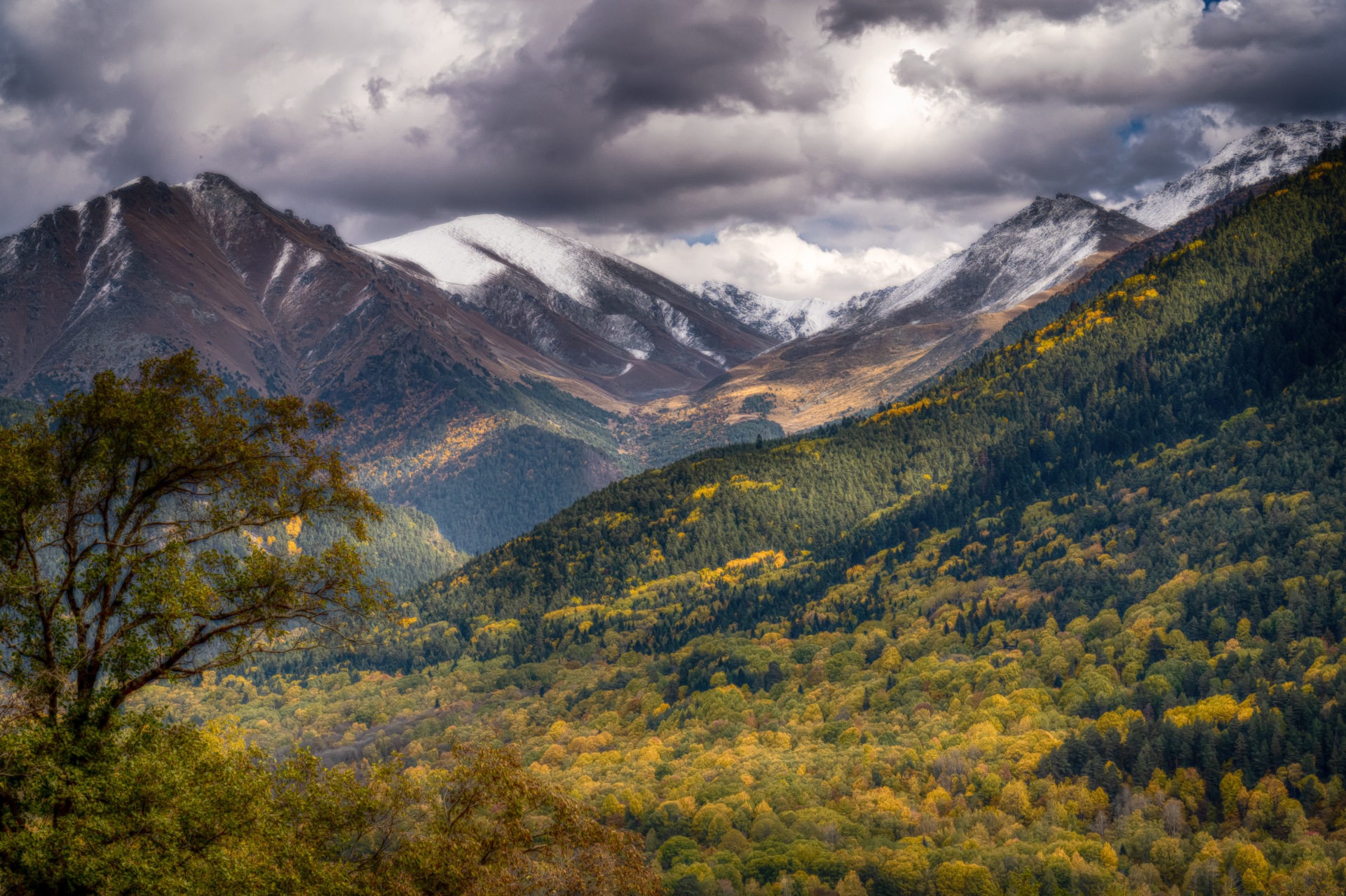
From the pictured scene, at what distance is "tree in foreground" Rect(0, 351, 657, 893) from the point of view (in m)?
28.4

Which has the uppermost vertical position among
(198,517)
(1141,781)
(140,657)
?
(198,517)

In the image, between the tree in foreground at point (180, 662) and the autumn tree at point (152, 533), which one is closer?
the tree in foreground at point (180, 662)

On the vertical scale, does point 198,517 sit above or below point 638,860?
above

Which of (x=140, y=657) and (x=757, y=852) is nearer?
(x=140, y=657)

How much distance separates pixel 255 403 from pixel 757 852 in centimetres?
15459

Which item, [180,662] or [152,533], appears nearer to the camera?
[180,662]

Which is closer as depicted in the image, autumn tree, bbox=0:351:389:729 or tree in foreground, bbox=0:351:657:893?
tree in foreground, bbox=0:351:657:893

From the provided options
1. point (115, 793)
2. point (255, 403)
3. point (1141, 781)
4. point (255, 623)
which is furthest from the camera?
point (1141, 781)

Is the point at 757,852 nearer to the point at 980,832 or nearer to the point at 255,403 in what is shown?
the point at 980,832

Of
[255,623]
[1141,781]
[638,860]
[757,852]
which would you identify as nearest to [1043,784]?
[1141,781]

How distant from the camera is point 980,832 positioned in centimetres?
17538

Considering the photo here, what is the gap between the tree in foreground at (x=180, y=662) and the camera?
28375 mm

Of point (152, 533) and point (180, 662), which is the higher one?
point (152, 533)

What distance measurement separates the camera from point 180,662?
32.7 meters
